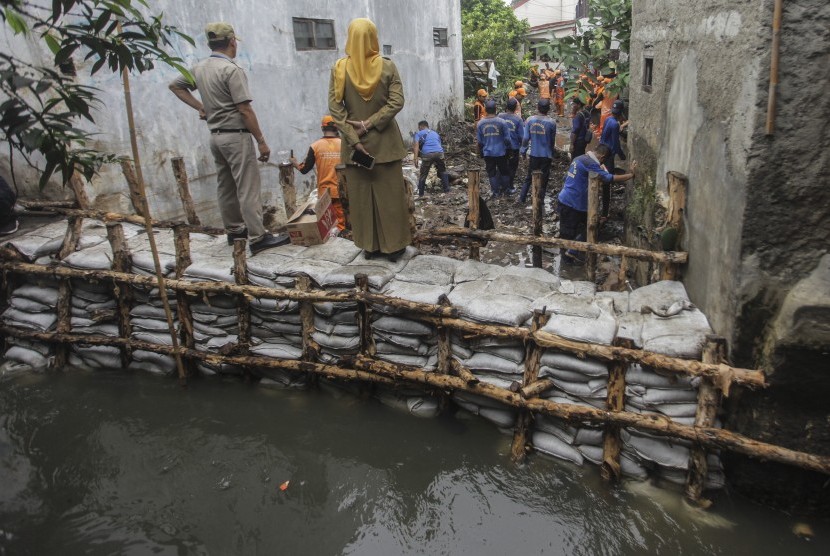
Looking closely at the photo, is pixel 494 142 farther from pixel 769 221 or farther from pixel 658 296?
pixel 769 221

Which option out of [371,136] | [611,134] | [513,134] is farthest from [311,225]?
[513,134]

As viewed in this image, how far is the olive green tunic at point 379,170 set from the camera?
154 inches

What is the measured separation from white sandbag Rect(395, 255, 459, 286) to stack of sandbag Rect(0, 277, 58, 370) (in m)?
3.02

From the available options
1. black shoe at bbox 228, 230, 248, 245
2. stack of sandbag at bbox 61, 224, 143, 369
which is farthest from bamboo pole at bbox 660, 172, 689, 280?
stack of sandbag at bbox 61, 224, 143, 369

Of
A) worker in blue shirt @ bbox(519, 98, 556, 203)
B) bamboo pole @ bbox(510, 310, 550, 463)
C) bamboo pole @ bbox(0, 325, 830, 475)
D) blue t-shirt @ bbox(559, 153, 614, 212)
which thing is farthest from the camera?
worker in blue shirt @ bbox(519, 98, 556, 203)

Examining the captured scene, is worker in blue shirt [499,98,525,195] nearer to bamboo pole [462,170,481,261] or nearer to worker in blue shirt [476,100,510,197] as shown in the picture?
worker in blue shirt [476,100,510,197]

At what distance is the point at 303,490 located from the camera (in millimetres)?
3566

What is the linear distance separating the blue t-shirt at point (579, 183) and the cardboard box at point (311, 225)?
8.69 feet

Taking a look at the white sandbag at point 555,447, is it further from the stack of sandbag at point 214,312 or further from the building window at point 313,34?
the building window at point 313,34

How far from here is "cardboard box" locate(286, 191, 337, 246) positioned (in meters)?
4.67

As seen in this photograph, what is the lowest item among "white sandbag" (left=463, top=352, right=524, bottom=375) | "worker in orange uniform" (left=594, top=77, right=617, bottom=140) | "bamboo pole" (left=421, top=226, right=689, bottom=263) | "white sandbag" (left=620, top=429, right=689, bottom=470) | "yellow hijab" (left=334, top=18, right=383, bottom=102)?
"white sandbag" (left=620, top=429, right=689, bottom=470)

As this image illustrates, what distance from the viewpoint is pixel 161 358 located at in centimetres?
463

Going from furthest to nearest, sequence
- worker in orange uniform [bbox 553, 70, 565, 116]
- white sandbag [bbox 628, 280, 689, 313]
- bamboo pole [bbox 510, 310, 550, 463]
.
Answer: worker in orange uniform [bbox 553, 70, 565, 116] → white sandbag [bbox 628, 280, 689, 313] → bamboo pole [bbox 510, 310, 550, 463]

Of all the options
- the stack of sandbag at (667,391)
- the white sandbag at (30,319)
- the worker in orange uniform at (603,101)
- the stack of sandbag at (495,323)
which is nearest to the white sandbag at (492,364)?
the stack of sandbag at (495,323)
